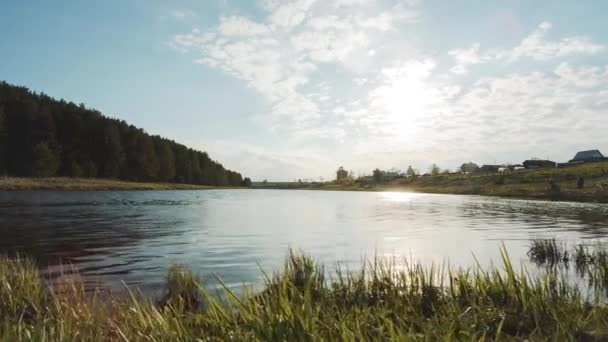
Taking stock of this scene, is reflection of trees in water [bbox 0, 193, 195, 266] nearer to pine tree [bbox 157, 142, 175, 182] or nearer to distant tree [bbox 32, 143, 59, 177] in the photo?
distant tree [bbox 32, 143, 59, 177]

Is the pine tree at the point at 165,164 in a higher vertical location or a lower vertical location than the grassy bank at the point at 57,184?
higher

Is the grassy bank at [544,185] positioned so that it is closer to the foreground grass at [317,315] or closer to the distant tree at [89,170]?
the foreground grass at [317,315]

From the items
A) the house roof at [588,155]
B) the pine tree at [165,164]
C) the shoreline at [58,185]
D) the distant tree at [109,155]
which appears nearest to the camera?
the shoreline at [58,185]

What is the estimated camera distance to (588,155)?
598ft

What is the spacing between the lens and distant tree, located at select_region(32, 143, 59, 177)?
399 ft

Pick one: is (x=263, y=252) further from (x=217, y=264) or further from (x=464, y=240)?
(x=464, y=240)

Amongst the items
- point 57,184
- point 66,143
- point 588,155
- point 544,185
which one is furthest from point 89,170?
point 588,155

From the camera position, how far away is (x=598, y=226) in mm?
37219

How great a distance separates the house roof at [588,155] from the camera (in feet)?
573

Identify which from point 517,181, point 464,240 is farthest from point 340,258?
point 517,181

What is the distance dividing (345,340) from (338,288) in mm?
6224

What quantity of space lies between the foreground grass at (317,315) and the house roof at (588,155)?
20360cm

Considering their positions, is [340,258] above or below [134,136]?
below

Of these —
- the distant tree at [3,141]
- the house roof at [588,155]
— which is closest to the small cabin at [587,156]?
the house roof at [588,155]
